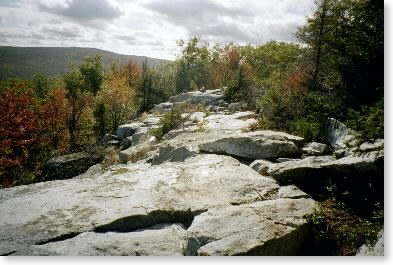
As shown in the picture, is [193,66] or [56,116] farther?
[193,66]

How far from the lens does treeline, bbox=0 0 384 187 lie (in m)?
5.60

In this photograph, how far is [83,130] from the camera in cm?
2491

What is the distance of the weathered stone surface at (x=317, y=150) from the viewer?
582 centimetres

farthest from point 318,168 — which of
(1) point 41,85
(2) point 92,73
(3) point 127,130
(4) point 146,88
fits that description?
(1) point 41,85

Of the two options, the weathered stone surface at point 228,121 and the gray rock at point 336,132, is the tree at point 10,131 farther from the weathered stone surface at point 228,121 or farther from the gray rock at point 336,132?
the gray rock at point 336,132

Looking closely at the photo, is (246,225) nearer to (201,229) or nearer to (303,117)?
(201,229)

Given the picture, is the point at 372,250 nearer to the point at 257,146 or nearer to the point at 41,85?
the point at 257,146

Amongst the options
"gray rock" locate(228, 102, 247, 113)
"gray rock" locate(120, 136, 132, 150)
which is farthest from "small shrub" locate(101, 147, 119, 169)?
"gray rock" locate(228, 102, 247, 113)

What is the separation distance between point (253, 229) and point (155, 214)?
A: 133cm

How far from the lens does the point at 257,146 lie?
5.97 m

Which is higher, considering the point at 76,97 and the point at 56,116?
the point at 76,97

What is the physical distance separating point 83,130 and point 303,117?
20968 millimetres

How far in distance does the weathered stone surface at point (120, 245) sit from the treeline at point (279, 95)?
9.38ft

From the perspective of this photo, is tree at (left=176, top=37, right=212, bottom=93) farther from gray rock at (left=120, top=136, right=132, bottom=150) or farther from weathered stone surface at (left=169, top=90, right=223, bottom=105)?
gray rock at (left=120, top=136, right=132, bottom=150)
